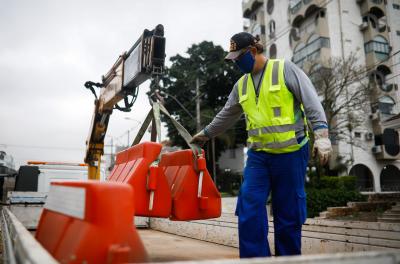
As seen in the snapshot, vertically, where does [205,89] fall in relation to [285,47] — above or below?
below

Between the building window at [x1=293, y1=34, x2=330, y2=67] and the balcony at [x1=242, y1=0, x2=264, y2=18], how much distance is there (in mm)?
9454

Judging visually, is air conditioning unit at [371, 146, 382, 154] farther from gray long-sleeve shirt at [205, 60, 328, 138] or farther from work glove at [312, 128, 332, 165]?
work glove at [312, 128, 332, 165]

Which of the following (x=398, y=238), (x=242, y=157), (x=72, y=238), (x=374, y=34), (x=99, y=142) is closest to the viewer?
(x=72, y=238)

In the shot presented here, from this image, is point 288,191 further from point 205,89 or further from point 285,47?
point 285,47

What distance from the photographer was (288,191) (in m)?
2.73

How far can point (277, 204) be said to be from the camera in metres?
2.82

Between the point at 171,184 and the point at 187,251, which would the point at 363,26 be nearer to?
the point at 187,251

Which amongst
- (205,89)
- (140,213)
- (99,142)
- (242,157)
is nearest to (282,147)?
(140,213)

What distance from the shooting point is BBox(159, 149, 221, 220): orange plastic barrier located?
3.05m

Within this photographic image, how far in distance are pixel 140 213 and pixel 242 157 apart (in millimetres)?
35299

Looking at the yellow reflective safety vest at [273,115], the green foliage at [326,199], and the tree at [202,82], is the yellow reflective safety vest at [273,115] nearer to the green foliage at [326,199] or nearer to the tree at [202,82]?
the green foliage at [326,199]

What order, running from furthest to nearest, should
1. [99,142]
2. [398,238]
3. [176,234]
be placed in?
[99,142] → [176,234] → [398,238]

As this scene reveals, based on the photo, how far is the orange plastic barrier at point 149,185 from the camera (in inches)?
110

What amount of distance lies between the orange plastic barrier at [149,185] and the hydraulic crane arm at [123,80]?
202 centimetres
